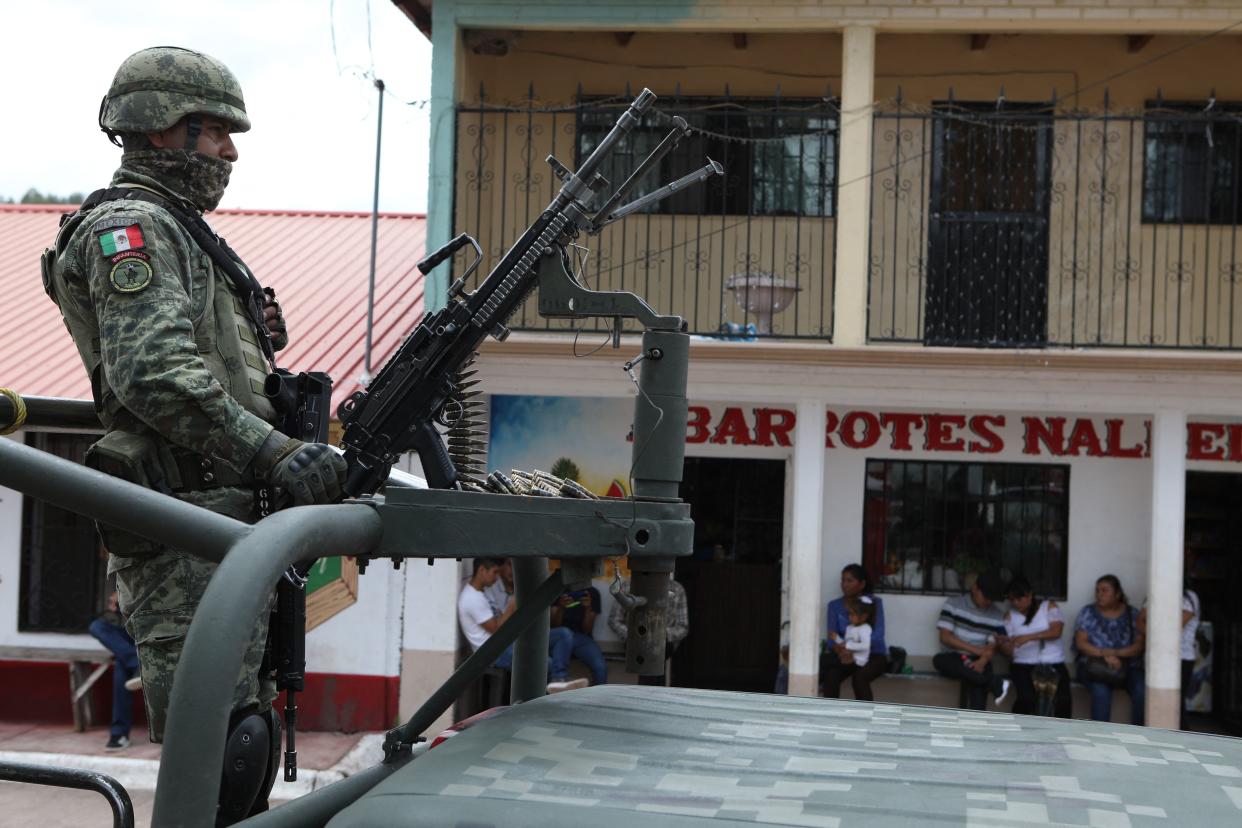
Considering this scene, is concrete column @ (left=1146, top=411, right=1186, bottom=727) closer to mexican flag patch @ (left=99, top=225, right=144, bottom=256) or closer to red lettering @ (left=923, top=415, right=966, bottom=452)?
red lettering @ (left=923, top=415, right=966, bottom=452)

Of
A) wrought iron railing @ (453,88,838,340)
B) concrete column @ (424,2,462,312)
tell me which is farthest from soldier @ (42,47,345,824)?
wrought iron railing @ (453,88,838,340)

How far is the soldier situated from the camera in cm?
235

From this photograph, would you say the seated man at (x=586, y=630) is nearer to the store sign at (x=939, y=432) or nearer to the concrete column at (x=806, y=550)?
the concrete column at (x=806, y=550)

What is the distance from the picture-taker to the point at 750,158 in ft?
36.4

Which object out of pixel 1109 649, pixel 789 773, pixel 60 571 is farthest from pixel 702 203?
pixel 789 773

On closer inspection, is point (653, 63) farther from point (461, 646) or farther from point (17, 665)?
point (17, 665)

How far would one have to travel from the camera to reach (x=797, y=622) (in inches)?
392

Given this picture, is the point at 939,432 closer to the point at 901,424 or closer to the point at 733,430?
the point at 901,424

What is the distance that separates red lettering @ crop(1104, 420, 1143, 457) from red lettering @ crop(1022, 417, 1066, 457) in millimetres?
335

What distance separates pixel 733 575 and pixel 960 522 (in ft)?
6.47

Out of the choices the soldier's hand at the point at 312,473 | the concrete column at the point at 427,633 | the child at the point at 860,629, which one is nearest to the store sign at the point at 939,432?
the child at the point at 860,629

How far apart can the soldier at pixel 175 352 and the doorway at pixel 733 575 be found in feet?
29.3

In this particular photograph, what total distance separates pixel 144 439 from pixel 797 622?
25.8 ft

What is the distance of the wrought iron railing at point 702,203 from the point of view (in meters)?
10.9
